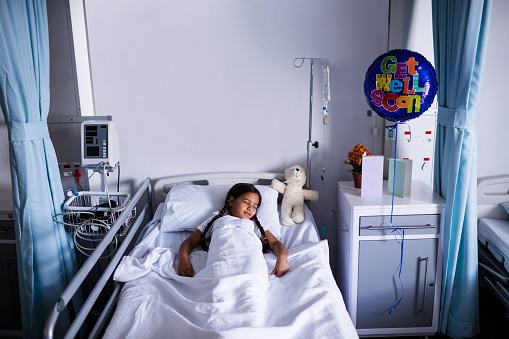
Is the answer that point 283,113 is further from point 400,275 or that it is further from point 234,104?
point 400,275

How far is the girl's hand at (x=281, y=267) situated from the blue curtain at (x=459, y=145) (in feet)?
3.09

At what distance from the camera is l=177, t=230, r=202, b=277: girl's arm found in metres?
1.89

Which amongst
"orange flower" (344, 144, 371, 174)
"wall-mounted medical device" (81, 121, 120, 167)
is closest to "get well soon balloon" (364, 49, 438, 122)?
"orange flower" (344, 144, 371, 174)

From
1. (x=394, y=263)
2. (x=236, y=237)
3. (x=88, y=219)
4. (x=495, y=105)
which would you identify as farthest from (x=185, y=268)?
(x=495, y=105)

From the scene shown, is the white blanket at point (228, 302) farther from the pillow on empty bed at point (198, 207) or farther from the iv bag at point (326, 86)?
the iv bag at point (326, 86)

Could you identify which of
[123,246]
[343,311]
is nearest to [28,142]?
[123,246]

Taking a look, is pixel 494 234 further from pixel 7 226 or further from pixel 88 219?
pixel 7 226

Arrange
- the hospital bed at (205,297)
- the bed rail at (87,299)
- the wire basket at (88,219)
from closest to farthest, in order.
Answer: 1. the bed rail at (87,299)
2. the hospital bed at (205,297)
3. the wire basket at (88,219)

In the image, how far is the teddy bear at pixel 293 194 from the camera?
8.04 feet

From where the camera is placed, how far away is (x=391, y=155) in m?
2.61

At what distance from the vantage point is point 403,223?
2191mm

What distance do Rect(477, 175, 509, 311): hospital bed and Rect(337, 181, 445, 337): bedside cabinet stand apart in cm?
32

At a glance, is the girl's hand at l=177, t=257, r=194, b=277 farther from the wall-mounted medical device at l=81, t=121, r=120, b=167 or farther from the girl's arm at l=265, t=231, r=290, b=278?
the wall-mounted medical device at l=81, t=121, r=120, b=167

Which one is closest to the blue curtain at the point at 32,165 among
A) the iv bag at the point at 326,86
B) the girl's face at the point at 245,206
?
the girl's face at the point at 245,206
